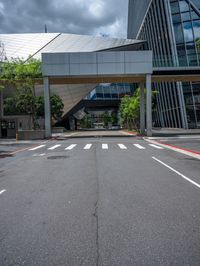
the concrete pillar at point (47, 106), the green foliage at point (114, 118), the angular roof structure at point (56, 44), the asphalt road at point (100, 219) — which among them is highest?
the angular roof structure at point (56, 44)

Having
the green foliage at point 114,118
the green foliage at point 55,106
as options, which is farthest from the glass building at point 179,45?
the green foliage at point 114,118

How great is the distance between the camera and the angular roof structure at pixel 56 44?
7569 cm

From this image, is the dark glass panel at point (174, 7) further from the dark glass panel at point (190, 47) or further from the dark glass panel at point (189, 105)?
the dark glass panel at point (189, 105)

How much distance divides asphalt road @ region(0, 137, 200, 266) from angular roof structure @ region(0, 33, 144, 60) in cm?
6832

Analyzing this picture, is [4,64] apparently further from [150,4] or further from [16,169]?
[150,4]

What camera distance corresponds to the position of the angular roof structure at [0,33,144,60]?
7569 centimetres

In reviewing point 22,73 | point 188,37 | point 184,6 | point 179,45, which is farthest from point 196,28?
point 22,73

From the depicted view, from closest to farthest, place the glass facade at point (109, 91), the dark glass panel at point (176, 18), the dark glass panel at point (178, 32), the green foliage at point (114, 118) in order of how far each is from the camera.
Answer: the dark glass panel at point (178, 32), the dark glass panel at point (176, 18), the glass facade at point (109, 91), the green foliage at point (114, 118)

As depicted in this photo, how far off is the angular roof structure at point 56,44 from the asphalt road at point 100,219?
224 feet

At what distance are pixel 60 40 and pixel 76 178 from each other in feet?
246

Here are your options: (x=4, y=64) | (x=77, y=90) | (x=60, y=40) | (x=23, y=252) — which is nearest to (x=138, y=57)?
(x=4, y=64)

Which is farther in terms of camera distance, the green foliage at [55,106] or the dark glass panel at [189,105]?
the green foliage at [55,106]

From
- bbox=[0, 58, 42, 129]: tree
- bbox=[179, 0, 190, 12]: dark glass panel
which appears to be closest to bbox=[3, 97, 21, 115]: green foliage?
bbox=[0, 58, 42, 129]: tree

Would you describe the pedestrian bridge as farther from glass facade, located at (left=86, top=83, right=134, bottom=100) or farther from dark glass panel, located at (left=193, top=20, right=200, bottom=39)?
glass facade, located at (left=86, top=83, right=134, bottom=100)
